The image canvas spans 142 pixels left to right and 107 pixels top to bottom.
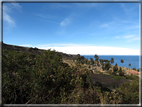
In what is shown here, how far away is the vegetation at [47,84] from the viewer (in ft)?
10.2

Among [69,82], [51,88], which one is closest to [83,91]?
[69,82]

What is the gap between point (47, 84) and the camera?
11.8 feet

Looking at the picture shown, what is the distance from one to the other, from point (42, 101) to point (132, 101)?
365 centimetres

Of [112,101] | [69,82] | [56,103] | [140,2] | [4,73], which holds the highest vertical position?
[140,2]

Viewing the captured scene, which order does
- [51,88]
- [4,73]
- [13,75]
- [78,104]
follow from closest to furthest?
[78,104], [4,73], [13,75], [51,88]

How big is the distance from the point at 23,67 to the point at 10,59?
0.62 meters

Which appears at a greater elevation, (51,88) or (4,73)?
(4,73)

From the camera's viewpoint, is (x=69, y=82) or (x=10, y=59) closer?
(x=10, y=59)

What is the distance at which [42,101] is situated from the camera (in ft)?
11.3

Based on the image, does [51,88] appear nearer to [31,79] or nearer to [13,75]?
[31,79]

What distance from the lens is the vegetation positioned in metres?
3.11

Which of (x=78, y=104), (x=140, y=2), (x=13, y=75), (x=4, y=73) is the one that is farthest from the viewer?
(x=13, y=75)

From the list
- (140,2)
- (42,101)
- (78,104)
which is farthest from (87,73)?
(140,2)

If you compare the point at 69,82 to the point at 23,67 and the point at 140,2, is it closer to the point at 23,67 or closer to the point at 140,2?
the point at 23,67
